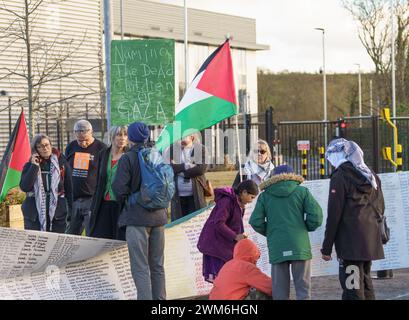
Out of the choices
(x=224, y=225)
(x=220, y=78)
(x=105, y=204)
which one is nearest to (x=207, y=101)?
(x=220, y=78)

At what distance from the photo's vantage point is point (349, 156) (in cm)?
821

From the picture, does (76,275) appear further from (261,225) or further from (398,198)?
(398,198)

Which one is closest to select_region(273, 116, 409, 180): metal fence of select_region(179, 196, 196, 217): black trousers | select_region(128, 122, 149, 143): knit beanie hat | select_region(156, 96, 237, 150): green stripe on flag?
select_region(179, 196, 196, 217): black trousers

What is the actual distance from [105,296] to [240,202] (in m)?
1.53

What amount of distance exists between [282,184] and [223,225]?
1037mm

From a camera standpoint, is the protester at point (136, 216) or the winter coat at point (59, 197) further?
the winter coat at point (59, 197)

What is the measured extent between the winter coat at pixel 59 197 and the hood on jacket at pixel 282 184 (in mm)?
3121

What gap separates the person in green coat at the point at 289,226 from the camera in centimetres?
773

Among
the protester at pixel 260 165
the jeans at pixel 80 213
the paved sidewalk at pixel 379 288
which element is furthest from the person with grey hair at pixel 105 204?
the paved sidewalk at pixel 379 288

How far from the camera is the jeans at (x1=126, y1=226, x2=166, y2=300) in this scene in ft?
27.3

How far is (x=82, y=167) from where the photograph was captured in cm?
1081

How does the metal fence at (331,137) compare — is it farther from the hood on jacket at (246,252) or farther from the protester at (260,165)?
the hood on jacket at (246,252)

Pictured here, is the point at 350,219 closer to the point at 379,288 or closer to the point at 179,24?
the point at 379,288

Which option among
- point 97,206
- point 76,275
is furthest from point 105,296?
point 97,206
